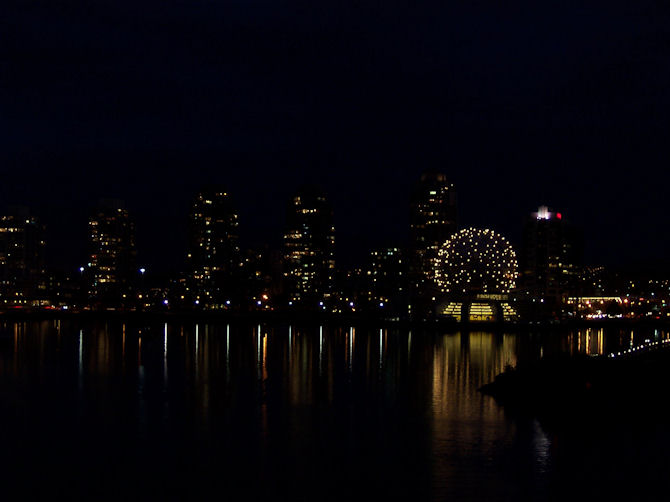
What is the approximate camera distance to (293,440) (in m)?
34.8

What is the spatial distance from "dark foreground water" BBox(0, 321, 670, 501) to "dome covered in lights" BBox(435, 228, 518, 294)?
245 feet

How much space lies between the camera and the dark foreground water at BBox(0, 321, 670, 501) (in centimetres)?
2836

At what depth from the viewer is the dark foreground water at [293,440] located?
2836 cm

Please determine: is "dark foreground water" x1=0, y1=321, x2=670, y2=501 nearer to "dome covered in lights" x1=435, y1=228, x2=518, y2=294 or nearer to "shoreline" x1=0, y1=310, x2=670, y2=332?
"shoreline" x1=0, y1=310, x2=670, y2=332

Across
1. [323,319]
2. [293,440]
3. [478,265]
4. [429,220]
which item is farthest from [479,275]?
[293,440]

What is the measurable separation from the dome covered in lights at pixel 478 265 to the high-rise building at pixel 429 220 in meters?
50.6

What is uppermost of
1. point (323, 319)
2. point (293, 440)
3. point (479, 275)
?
point (479, 275)

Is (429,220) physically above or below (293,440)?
above

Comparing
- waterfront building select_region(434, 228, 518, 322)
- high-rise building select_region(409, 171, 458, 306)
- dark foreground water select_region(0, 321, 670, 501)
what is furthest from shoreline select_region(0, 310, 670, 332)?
dark foreground water select_region(0, 321, 670, 501)

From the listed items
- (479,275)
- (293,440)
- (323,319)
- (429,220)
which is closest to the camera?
(293,440)

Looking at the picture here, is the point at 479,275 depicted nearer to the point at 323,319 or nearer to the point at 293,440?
the point at 323,319

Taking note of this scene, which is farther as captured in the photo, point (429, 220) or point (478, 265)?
point (429, 220)

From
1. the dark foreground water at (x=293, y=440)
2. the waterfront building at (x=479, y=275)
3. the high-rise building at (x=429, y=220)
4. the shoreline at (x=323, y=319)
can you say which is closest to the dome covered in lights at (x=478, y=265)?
the waterfront building at (x=479, y=275)

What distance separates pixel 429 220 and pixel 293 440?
15752 cm
